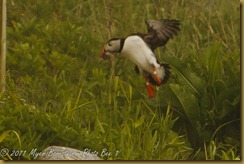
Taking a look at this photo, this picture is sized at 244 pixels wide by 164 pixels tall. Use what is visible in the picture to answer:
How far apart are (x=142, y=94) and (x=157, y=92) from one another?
97 millimetres

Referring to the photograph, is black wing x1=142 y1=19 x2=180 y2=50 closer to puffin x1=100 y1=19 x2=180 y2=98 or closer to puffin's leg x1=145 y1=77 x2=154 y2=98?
puffin x1=100 y1=19 x2=180 y2=98

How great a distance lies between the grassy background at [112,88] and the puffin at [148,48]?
0.72 ft

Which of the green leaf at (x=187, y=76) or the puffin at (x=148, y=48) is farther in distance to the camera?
the green leaf at (x=187, y=76)

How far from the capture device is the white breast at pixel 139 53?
5.75 meters

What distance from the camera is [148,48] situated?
228 inches

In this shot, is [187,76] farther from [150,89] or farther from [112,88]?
[112,88]

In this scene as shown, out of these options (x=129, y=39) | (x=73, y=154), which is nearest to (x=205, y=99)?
(x=129, y=39)

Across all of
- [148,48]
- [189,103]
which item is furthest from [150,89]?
[148,48]

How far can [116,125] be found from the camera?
5.93m

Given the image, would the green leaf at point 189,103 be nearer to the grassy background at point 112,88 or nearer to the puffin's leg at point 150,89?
Result: the grassy background at point 112,88

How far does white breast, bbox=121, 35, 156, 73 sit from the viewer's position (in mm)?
5754

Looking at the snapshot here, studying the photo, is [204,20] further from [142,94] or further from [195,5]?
[142,94]

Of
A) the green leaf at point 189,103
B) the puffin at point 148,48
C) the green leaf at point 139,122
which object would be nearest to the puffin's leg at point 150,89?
the puffin at point 148,48

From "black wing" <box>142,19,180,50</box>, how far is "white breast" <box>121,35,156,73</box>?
4cm
